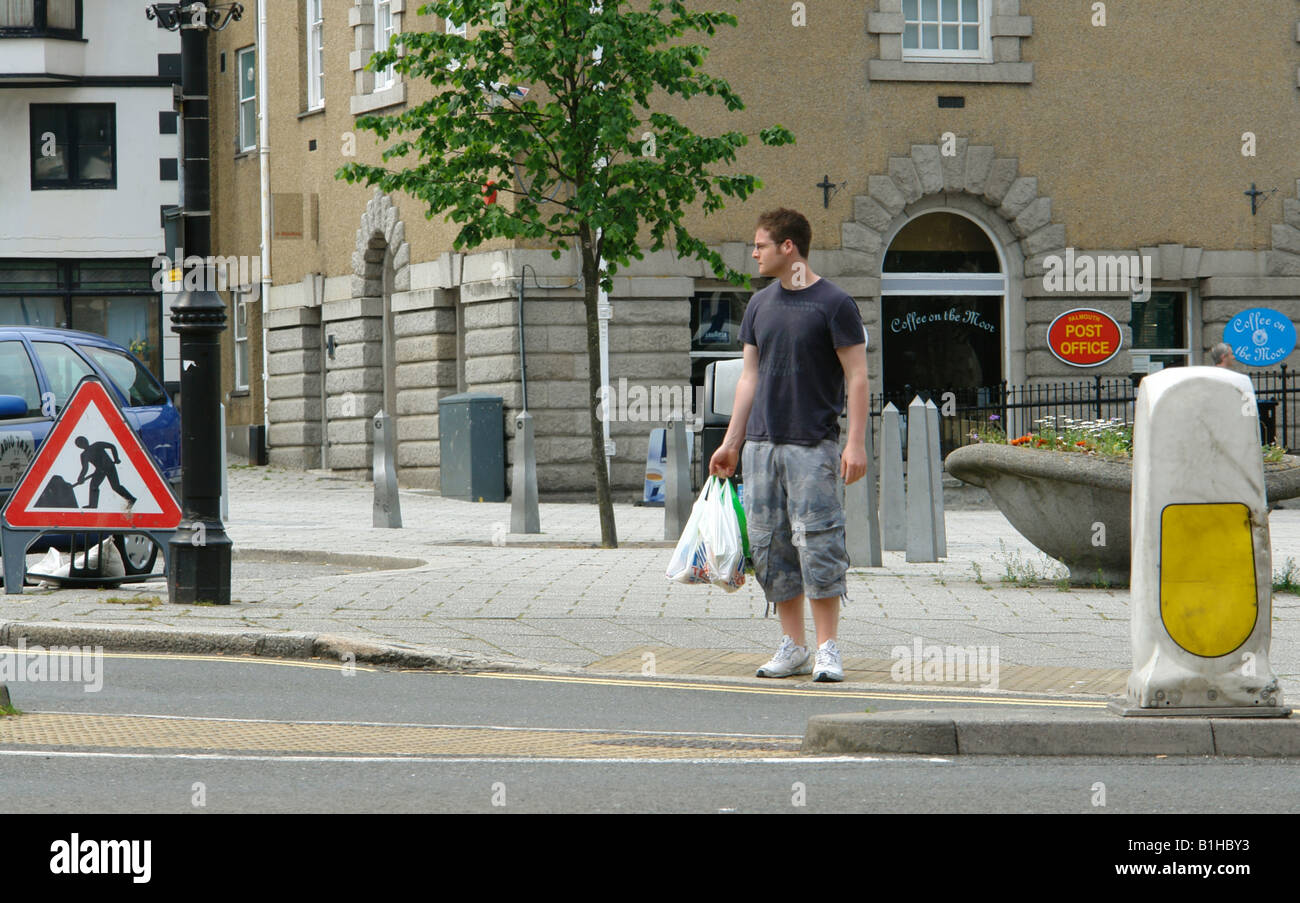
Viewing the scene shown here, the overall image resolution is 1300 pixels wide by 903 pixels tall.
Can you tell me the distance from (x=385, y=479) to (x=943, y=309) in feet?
31.0

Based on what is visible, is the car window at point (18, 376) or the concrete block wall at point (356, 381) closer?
the car window at point (18, 376)

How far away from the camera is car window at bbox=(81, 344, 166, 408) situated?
1301 centimetres

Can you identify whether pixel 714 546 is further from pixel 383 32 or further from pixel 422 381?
pixel 383 32

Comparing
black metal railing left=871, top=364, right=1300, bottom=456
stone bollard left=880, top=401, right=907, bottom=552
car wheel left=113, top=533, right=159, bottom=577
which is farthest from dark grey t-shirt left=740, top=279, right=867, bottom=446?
black metal railing left=871, top=364, right=1300, bottom=456

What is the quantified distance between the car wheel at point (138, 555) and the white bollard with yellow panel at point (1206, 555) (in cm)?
756

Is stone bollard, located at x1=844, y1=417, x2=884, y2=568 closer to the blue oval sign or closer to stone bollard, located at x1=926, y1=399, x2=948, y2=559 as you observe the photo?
stone bollard, located at x1=926, y1=399, x2=948, y2=559

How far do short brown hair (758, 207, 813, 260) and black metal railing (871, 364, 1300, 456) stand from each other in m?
15.1

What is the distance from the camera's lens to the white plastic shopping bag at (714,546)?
796 cm

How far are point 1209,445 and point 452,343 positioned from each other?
19.1 metres

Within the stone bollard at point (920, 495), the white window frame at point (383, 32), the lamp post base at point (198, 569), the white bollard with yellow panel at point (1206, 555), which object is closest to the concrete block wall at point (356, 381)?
the white window frame at point (383, 32)

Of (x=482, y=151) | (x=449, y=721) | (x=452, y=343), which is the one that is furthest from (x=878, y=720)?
(x=452, y=343)

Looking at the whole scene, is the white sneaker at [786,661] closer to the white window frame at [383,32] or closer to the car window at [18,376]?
the car window at [18,376]

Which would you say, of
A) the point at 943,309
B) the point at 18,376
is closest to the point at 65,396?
the point at 18,376

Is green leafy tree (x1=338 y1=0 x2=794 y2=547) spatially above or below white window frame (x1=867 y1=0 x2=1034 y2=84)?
below
